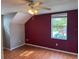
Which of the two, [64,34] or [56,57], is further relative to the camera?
[64,34]

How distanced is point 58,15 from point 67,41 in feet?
4.31

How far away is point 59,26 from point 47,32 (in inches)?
28.4

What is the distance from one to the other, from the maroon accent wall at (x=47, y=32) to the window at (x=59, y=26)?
16cm

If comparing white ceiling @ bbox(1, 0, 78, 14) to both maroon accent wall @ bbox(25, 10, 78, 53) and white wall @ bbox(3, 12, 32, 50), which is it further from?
white wall @ bbox(3, 12, 32, 50)

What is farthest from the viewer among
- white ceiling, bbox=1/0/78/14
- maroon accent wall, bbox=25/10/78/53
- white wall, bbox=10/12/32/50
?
white wall, bbox=10/12/32/50

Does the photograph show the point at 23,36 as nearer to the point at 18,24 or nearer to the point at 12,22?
the point at 18,24

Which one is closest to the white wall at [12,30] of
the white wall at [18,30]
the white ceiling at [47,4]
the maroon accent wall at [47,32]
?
the white wall at [18,30]

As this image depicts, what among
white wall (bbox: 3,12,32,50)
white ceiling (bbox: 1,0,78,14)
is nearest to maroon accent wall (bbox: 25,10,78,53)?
white wall (bbox: 3,12,32,50)

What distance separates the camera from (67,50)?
419 cm

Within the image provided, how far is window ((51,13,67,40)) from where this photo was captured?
4258 mm

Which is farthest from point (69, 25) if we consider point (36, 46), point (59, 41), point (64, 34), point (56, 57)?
point (36, 46)

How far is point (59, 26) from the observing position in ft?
14.6

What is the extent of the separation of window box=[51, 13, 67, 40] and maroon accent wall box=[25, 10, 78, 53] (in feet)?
0.52

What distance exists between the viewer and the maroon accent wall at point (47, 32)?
13.0 feet
